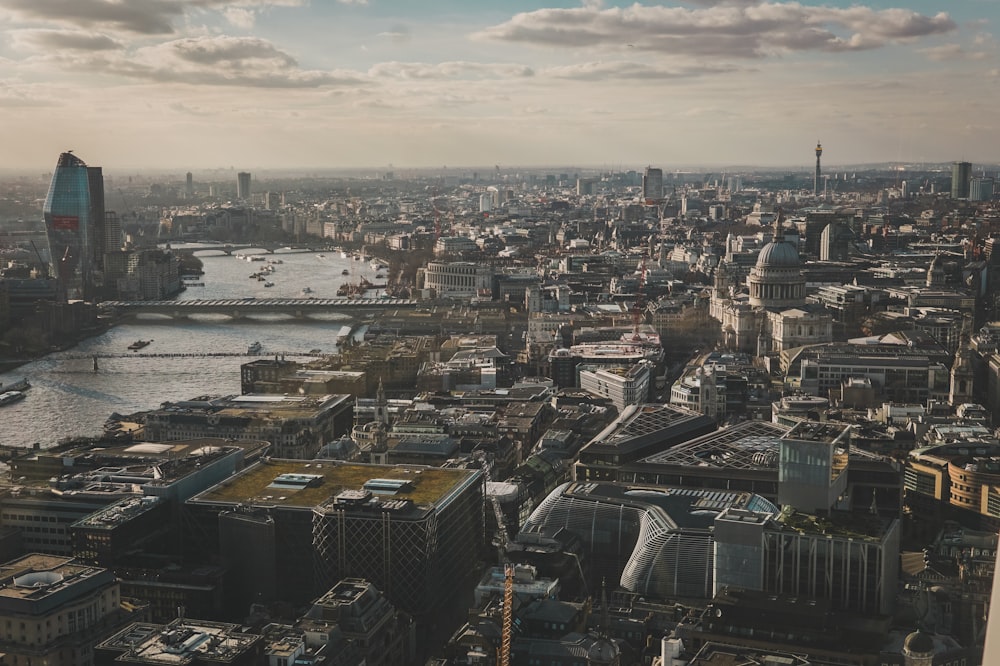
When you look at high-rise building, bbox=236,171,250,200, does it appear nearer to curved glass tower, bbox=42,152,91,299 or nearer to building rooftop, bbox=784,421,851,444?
curved glass tower, bbox=42,152,91,299

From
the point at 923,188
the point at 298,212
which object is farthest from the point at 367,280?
the point at 298,212

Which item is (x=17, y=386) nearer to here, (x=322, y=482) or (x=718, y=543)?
(x=322, y=482)

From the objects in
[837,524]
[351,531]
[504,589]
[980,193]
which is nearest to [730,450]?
[837,524]

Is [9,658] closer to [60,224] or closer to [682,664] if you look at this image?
[682,664]

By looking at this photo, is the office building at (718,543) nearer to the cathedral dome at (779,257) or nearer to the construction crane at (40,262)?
the cathedral dome at (779,257)

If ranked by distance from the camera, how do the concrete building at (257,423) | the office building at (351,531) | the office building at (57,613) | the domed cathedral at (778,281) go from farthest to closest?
the domed cathedral at (778,281) → the concrete building at (257,423) → the office building at (351,531) → the office building at (57,613)

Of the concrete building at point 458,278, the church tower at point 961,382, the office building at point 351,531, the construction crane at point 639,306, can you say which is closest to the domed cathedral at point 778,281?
the construction crane at point 639,306
